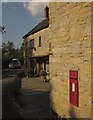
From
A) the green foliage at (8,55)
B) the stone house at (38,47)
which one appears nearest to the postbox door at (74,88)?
the stone house at (38,47)

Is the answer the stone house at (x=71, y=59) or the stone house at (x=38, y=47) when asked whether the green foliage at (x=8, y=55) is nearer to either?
the stone house at (x=38, y=47)

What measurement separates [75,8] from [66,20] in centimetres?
56

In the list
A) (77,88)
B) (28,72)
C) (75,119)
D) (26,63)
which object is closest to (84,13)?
(77,88)

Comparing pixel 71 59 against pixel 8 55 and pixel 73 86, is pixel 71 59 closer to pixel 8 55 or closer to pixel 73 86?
pixel 73 86

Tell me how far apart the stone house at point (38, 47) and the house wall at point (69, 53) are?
54.7 ft

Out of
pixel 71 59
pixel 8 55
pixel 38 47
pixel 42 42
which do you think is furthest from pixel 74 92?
pixel 8 55

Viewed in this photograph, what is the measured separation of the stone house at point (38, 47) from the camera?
25.8 meters

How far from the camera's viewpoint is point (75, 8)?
6031mm

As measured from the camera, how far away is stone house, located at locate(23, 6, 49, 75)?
25.8 meters

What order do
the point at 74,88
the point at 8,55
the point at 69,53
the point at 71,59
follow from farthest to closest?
the point at 8,55
the point at 69,53
the point at 71,59
the point at 74,88

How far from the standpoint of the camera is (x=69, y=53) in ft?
20.9

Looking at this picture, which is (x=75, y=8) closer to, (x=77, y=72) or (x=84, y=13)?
(x=84, y=13)

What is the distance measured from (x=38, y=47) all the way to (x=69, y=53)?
73.0 ft

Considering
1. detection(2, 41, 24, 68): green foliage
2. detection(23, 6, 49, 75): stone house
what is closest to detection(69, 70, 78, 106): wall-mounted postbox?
detection(23, 6, 49, 75): stone house
